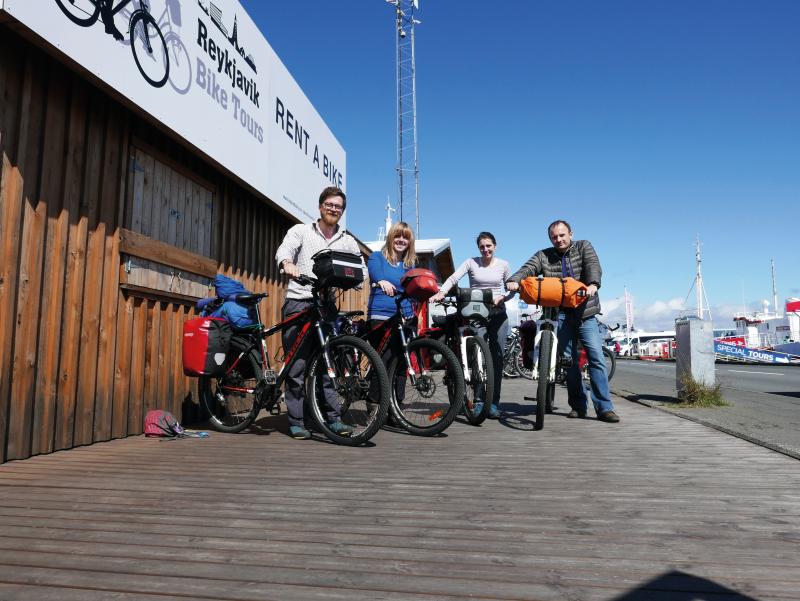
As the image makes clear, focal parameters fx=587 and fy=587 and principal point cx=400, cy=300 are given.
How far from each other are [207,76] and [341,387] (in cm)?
313

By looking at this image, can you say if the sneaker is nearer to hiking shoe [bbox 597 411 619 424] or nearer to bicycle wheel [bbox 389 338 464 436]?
bicycle wheel [bbox 389 338 464 436]

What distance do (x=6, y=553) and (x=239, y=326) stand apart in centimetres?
296

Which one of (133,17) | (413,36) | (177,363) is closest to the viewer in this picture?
(133,17)

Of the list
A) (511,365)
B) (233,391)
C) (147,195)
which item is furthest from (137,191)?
(511,365)

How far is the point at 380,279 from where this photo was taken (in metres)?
5.00

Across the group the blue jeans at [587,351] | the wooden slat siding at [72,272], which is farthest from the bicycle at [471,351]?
the wooden slat siding at [72,272]

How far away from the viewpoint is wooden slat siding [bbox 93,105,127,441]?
14.0ft

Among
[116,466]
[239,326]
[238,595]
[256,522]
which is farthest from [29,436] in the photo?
[238,595]

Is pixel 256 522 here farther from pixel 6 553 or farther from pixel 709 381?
pixel 709 381

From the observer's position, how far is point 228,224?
6.50 m

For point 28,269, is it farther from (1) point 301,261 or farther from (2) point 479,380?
(2) point 479,380

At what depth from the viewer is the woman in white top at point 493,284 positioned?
228 inches

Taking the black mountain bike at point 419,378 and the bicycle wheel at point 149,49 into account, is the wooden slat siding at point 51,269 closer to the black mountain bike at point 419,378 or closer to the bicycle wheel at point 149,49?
the bicycle wheel at point 149,49

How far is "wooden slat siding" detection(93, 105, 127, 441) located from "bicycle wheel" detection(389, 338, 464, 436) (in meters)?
2.10
